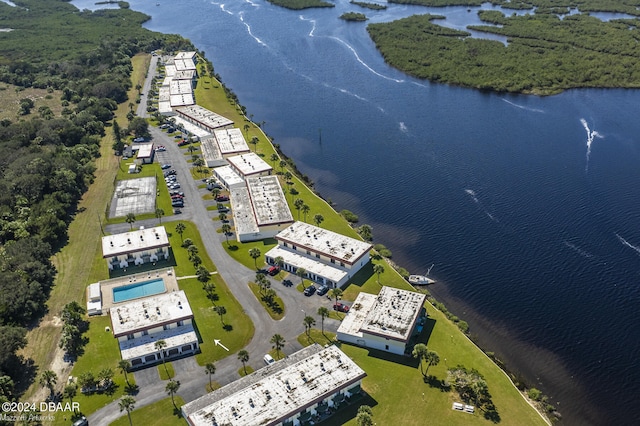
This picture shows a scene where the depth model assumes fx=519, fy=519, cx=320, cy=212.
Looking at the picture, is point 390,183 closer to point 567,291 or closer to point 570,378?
point 567,291

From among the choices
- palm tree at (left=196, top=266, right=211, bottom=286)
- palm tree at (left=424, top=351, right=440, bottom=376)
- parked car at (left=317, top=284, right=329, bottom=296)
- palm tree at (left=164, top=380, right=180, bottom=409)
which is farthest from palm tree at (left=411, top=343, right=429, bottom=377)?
palm tree at (left=196, top=266, right=211, bottom=286)

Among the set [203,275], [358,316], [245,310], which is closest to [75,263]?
[203,275]

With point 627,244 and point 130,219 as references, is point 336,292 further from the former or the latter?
point 627,244

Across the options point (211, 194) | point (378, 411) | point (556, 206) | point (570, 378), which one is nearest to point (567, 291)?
point (570, 378)

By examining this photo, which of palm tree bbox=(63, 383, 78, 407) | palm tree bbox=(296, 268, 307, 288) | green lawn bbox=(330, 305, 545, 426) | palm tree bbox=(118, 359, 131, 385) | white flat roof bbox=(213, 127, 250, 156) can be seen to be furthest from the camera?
white flat roof bbox=(213, 127, 250, 156)

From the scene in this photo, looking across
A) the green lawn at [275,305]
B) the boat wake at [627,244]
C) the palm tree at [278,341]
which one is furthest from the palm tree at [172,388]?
the boat wake at [627,244]

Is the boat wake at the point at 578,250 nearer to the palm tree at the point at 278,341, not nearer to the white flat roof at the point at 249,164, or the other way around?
the palm tree at the point at 278,341

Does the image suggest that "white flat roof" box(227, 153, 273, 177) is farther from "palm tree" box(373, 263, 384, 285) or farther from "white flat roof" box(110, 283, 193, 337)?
"white flat roof" box(110, 283, 193, 337)

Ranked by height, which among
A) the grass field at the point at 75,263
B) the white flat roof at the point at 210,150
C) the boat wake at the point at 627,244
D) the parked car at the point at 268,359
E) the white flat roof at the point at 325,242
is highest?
the boat wake at the point at 627,244
